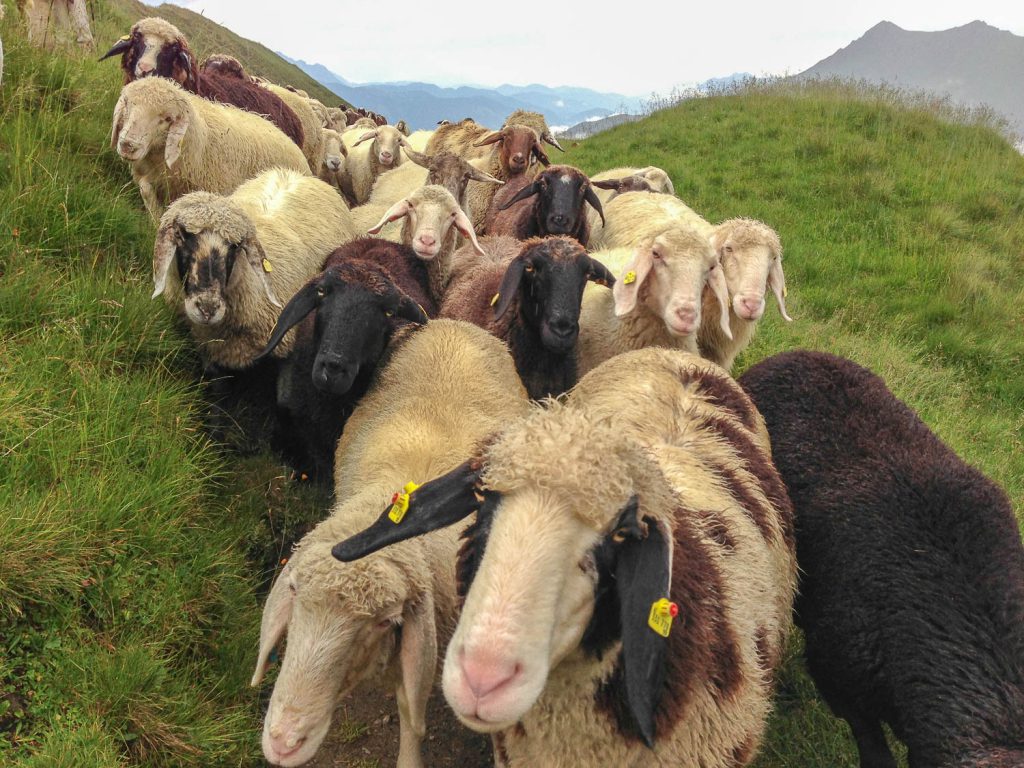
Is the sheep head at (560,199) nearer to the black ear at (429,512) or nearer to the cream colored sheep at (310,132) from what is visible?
the cream colored sheep at (310,132)

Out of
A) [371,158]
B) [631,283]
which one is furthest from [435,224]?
[371,158]

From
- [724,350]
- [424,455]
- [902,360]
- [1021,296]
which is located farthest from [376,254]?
[1021,296]

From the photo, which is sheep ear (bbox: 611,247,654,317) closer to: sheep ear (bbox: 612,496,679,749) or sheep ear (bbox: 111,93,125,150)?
sheep ear (bbox: 612,496,679,749)

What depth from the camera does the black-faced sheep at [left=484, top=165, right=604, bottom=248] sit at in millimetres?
5832

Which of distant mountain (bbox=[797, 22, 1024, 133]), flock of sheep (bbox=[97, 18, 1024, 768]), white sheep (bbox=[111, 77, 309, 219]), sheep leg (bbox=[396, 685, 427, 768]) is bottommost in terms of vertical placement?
sheep leg (bbox=[396, 685, 427, 768])

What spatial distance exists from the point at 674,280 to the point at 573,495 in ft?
8.93

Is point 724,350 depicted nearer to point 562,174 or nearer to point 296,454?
point 562,174

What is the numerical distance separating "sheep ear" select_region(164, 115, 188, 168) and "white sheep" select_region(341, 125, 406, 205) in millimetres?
4627

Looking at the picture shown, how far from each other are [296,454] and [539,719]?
2.48m

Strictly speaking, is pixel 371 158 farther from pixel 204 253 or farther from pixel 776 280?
pixel 776 280

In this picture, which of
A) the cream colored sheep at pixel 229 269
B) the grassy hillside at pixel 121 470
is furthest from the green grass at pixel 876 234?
the cream colored sheep at pixel 229 269

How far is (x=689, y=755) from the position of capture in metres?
1.97

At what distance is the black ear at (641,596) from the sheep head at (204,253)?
2.71 m

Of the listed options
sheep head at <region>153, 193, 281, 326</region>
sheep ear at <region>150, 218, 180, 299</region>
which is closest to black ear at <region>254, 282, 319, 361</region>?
sheep head at <region>153, 193, 281, 326</region>
